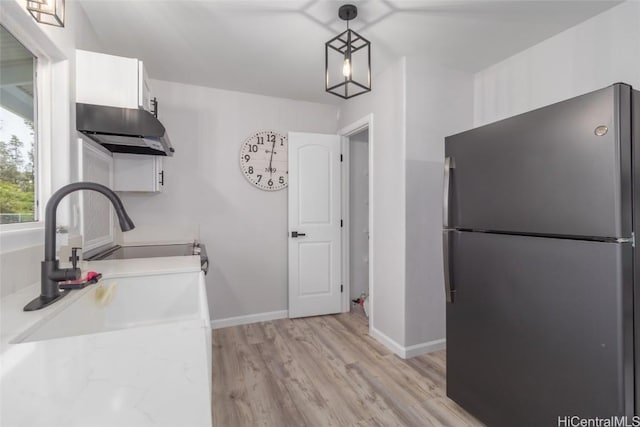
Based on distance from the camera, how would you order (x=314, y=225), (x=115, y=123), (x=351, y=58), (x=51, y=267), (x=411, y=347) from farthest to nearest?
(x=314, y=225) < (x=411, y=347) < (x=351, y=58) < (x=115, y=123) < (x=51, y=267)

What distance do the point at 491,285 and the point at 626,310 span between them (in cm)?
50

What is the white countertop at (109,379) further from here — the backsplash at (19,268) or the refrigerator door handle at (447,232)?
the refrigerator door handle at (447,232)

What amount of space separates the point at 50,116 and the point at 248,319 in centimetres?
236

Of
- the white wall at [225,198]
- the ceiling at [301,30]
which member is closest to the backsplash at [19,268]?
the ceiling at [301,30]

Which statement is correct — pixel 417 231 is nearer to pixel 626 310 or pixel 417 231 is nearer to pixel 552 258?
pixel 552 258

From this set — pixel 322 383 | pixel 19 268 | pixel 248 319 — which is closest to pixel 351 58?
pixel 19 268

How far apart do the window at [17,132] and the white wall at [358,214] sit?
9.09 ft

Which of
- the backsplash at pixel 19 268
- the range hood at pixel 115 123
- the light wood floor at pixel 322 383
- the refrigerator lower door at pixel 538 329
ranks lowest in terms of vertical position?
the light wood floor at pixel 322 383

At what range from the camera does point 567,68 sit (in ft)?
6.61

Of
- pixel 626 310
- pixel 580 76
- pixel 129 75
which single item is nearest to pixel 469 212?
pixel 626 310

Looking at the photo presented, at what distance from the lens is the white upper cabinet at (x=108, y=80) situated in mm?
1686

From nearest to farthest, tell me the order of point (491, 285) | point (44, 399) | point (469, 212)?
1. point (44, 399)
2. point (491, 285)
3. point (469, 212)

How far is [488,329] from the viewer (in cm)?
157

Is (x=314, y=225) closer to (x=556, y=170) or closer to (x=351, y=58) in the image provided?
(x=351, y=58)
